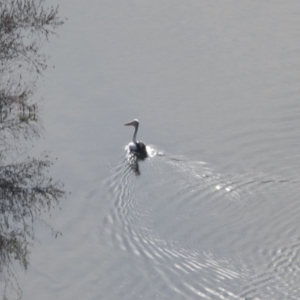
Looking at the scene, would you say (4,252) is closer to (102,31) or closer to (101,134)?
(101,134)

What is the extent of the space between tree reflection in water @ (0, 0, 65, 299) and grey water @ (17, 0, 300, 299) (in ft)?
0.89

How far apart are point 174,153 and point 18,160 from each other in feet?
9.82

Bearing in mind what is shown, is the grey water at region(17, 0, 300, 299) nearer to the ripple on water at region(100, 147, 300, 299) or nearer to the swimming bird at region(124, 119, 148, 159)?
the ripple on water at region(100, 147, 300, 299)

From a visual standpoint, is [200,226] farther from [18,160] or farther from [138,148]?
[18,160]

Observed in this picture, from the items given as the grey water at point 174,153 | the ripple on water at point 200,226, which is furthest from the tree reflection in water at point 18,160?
the ripple on water at point 200,226

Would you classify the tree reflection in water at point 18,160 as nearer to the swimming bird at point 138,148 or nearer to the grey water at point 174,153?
the grey water at point 174,153

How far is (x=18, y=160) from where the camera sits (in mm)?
14281

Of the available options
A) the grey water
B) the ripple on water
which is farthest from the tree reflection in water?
the ripple on water

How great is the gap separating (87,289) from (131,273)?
0.68 metres

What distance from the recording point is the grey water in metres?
10.8

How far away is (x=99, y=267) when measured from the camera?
11.1m

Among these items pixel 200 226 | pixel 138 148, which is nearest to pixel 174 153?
pixel 138 148

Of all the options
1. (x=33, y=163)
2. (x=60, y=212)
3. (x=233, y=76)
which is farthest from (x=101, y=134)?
(x=233, y=76)

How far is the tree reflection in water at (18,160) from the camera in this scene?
11.7 metres
